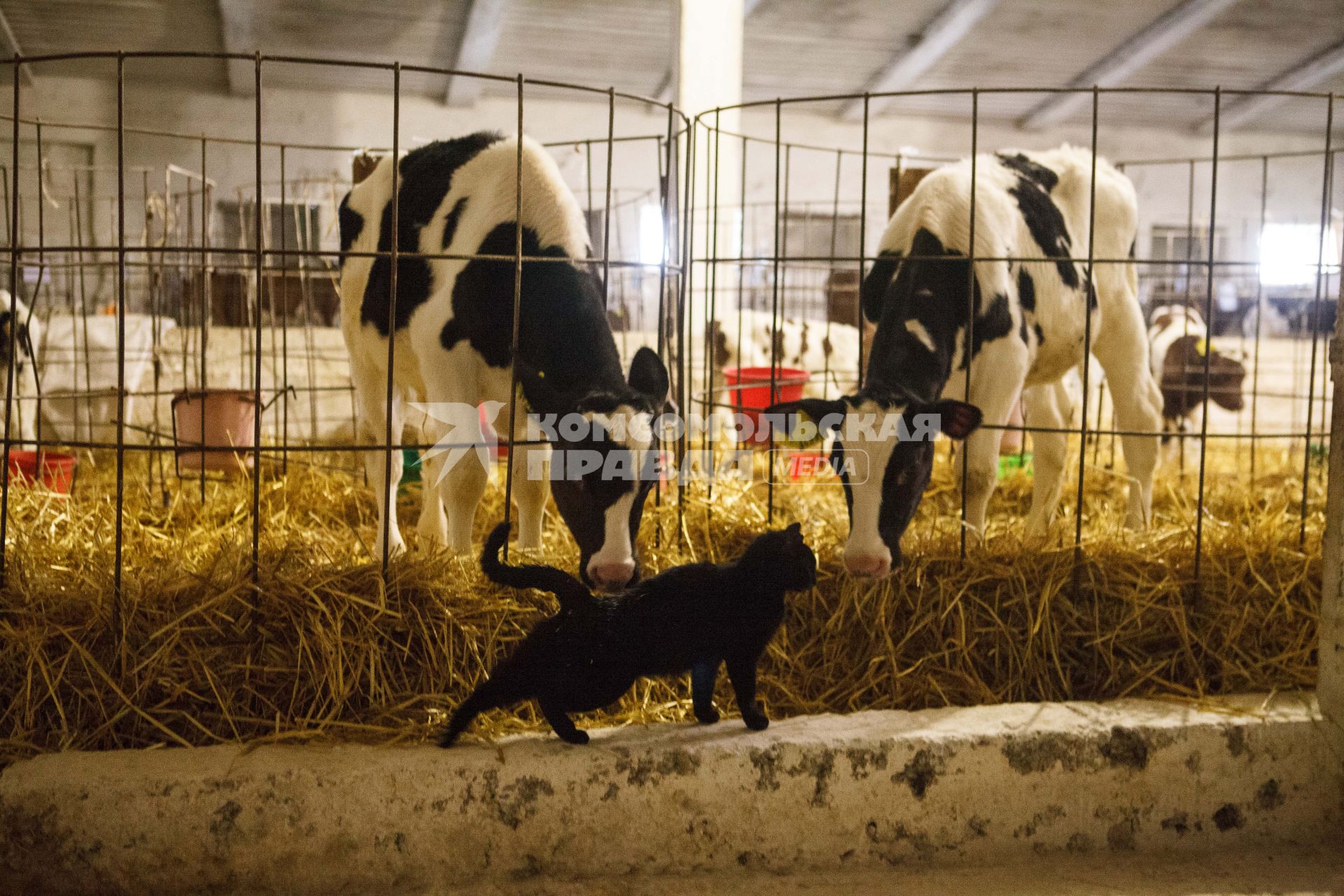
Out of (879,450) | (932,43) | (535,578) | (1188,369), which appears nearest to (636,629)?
(535,578)

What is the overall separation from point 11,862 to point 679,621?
161 centimetres

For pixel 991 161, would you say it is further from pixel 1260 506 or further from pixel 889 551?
pixel 889 551

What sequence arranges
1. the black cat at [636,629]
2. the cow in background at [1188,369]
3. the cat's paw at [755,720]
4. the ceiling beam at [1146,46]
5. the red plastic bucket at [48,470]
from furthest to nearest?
the ceiling beam at [1146,46], the cow in background at [1188,369], the red plastic bucket at [48,470], the cat's paw at [755,720], the black cat at [636,629]

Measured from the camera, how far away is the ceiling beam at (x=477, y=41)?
1223cm

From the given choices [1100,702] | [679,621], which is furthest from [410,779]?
[1100,702]

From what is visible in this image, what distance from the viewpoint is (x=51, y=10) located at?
12.2 m

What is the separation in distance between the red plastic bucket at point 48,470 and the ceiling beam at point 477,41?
6745 millimetres

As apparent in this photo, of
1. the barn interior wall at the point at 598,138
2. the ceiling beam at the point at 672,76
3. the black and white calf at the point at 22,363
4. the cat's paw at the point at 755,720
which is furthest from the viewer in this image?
the barn interior wall at the point at 598,138

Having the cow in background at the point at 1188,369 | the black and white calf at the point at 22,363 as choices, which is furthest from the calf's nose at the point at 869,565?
the cow in background at the point at 1188,369

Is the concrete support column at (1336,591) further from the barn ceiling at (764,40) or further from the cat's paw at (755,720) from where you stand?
the barn ceiling at (764,40)

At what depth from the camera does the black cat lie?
102 inches

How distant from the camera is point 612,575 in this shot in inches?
120

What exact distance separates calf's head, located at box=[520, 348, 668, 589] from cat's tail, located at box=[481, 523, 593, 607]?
0.45 m

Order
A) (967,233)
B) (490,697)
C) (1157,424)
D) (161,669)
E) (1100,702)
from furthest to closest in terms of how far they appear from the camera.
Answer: (1157,424) → (967,233) → (1100,702) → (161,669) → (490,697)
